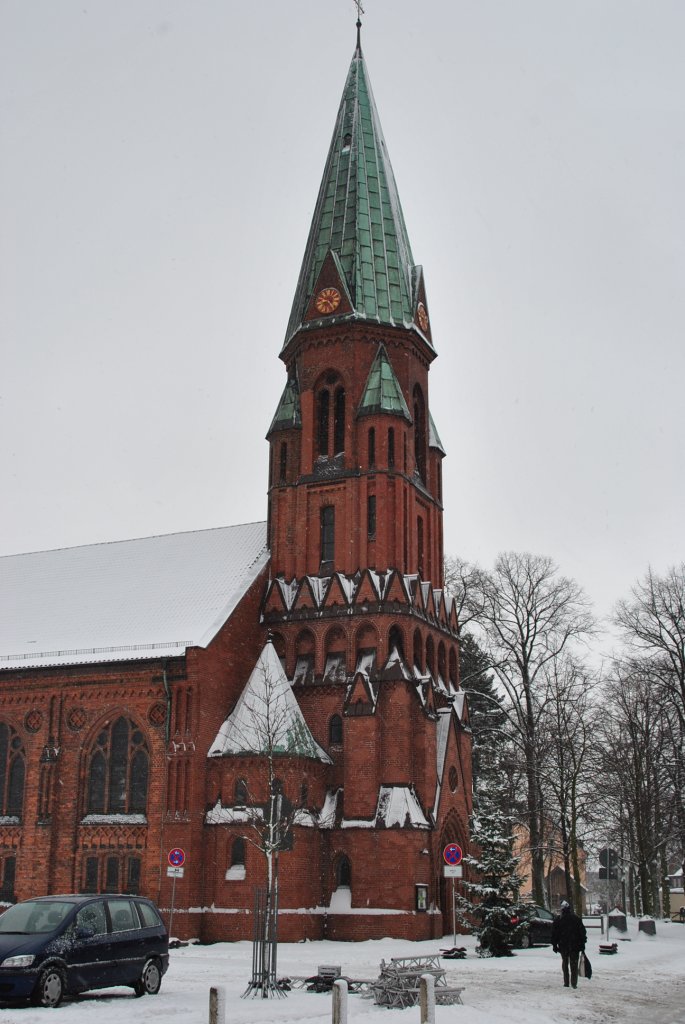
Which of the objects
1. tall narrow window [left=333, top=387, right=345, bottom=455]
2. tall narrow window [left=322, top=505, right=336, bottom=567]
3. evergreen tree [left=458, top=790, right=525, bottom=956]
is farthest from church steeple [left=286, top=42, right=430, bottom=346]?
evergreen tree [left=458, top=790, right=525, bottom=956]

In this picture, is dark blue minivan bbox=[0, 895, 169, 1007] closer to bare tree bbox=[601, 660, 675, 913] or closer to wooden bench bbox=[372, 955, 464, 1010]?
wooden bench bbox=[372, 955, 464, 1010]

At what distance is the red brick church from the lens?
3759 centimetres

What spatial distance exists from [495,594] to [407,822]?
62.8ft

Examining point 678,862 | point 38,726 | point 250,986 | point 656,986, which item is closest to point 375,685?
point 38,726

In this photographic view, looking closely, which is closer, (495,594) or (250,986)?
(250,986)

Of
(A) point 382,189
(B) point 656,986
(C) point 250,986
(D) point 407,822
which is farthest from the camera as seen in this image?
(A) point 382,189

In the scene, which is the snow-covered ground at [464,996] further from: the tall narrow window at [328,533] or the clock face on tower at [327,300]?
the clock face on tower at [327,300]

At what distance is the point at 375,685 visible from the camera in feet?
131

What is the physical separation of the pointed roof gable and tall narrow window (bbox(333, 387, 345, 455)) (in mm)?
8853

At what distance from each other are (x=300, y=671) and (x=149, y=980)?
23.3m

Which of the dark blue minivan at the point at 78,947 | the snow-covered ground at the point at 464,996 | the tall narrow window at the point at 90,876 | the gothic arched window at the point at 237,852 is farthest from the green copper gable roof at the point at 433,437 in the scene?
the dark blue minivan at the point at 78,947

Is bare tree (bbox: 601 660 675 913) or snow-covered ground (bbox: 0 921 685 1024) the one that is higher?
bare tree (bbox: 601 660 675 913)

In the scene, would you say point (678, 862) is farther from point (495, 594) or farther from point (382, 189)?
point (382, 189)

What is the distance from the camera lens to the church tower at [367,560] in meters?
38.2
